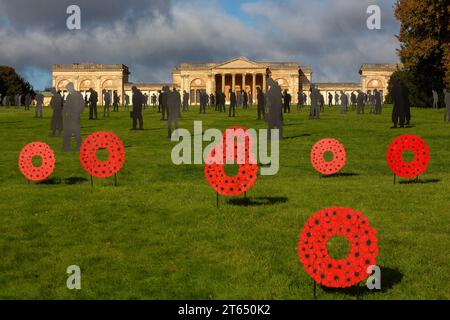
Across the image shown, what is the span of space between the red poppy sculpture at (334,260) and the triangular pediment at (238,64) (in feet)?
313

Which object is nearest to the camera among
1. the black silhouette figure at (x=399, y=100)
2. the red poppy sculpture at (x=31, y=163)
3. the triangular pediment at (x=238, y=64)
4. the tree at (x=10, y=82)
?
the red poppy sculpture at (x=31, y=163)

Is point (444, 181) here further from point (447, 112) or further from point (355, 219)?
point (447, 112)

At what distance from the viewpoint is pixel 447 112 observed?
29.2 metres

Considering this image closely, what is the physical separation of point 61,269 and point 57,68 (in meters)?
109

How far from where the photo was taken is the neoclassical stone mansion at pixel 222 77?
100938 mm

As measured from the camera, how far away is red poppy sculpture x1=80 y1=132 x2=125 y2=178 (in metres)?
13.0

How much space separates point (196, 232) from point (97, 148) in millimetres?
4723

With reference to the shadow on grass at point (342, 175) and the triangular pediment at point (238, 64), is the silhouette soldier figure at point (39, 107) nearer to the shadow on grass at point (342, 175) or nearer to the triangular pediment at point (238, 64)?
the shadow on grass at point (342, 175)

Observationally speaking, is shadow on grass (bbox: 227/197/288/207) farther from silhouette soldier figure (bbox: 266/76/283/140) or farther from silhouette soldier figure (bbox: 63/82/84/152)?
silhouette soldier figure (bbox: 266/76/283/140)

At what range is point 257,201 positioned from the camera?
11492mm

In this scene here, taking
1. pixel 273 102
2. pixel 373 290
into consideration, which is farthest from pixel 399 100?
pixel 373 290

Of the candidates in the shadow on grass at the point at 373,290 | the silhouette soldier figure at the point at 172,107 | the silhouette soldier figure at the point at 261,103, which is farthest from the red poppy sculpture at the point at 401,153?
the silhouette soldier figure at the point at 261,103

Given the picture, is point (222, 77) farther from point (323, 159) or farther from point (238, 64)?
point (323, 159)

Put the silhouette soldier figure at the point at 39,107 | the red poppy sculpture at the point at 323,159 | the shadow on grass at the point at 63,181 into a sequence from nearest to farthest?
the shadow on grass at the point at 63,181 → the red poppy sculpture at the point at 323,159 → the silhouette soldier figure at the point at 39,107
